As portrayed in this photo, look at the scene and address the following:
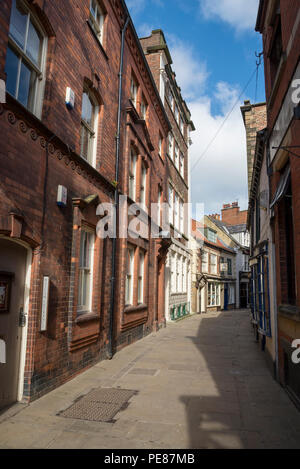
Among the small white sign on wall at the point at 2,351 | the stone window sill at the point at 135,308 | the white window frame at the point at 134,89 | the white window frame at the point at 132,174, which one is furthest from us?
the white window frame at the point at 134,89

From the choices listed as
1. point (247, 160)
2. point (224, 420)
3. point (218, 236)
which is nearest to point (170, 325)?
point (247, 160)

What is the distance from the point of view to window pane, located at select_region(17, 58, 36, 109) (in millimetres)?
5512

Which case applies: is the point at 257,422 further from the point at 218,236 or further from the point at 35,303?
the point at 218,236

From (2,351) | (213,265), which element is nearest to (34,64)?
(2,351)

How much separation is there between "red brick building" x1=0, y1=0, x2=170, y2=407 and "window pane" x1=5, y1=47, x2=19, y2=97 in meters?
0.02

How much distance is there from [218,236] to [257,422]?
3429 cm

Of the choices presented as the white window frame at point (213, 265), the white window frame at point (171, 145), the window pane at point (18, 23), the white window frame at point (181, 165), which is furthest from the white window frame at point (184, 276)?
the window pane at point (18, 23)

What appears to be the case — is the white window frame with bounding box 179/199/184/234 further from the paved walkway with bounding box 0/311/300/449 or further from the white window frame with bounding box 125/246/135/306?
the paved walkway with bounding box 0/311/300/449

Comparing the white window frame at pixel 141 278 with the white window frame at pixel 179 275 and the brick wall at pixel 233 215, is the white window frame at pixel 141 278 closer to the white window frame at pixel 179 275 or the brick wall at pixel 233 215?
the white window frame at pixel 179 275

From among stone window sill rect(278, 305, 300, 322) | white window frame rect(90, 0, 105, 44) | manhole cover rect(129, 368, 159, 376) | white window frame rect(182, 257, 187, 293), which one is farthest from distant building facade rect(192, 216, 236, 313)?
stone window sill rect(278, 305, 300, 322)

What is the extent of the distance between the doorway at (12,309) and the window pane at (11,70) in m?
2.30

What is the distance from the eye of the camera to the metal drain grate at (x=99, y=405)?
4.97 meters

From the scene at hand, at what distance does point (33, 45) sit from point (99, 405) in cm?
612

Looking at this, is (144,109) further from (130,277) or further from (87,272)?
(87,272)
